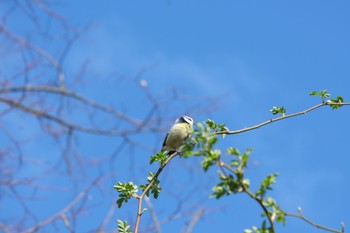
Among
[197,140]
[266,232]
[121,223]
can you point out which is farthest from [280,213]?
[121,223]

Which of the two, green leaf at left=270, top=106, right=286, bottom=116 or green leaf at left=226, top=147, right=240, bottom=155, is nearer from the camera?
green leaf at left=226, top=147, right=240, bottom=155

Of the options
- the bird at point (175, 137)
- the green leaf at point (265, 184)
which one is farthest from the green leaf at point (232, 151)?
the bird at point (175, 137)

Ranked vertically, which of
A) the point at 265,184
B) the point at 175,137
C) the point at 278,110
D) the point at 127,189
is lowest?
the point at 265,184

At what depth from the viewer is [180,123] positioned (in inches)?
173

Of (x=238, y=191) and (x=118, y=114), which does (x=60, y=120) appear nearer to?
(x=118, y=114)

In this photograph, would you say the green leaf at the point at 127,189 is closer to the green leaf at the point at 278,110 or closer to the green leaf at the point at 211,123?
the green leaf at the point at 211,123

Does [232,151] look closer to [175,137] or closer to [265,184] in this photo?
[265,184]

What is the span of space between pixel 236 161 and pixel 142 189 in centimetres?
72

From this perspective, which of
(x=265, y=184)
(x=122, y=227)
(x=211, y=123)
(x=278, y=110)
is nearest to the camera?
(x=265, y=184)

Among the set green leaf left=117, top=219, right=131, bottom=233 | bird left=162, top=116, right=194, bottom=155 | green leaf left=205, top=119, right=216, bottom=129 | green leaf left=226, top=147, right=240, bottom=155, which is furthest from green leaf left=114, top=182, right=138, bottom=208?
bird left=162, top=116, right=194, bottom=155

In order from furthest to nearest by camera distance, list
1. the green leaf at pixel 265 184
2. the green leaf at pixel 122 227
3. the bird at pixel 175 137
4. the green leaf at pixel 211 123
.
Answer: the bird at pixel 175 137, the green leaf at pixel 211 123, the green leaf at pixel 122 227, the green leaf at pixel 265 184

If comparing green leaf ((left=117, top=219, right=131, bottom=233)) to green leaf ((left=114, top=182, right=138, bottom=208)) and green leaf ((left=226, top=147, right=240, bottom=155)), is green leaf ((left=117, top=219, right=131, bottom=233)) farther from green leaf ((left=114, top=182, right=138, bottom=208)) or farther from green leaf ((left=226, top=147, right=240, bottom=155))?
green leaf ((left=226, top=147, right=240, bottom=155))

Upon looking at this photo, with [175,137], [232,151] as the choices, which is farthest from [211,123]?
[175,137]

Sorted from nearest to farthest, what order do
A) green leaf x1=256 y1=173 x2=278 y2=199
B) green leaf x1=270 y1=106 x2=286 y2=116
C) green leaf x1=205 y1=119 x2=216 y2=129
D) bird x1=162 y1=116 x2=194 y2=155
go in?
green leaf x1=256 y1=173 x2=278 y2=199 → green leaf x1=205 y1=119 x2=216 y2=129 → green leaf x1=270 y1=106 x2=286 y2=116 → bird x1=162 y1=116 x2=194 y2=155
